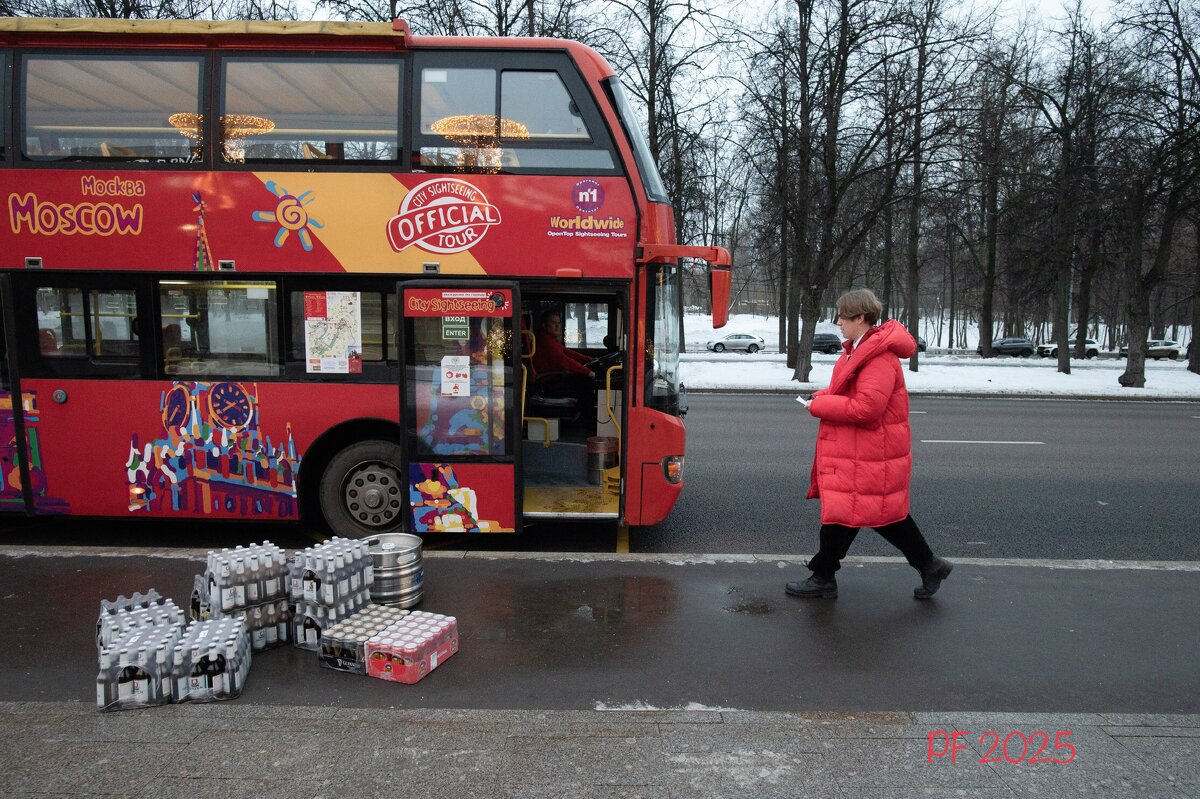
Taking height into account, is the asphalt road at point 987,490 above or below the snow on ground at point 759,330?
below

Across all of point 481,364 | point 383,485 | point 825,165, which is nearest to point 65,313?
point 383,485

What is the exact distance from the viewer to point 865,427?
4645 mm

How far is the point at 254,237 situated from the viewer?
581cm

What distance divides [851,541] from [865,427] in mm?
777

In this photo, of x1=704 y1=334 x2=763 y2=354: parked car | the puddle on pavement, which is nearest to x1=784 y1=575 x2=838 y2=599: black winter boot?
the puddle on pavement

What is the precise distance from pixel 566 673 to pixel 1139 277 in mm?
26727

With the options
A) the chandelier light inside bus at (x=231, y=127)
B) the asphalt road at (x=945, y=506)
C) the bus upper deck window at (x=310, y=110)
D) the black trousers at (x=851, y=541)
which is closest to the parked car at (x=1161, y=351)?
the asphalt road at (x=945, y=506)

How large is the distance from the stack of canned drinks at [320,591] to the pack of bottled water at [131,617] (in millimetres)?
570

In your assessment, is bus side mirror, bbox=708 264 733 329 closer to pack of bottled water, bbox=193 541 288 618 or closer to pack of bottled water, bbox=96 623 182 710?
pack of bottled water, bbox=193 541 288 618

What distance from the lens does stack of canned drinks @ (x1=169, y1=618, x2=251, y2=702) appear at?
11.8 ft

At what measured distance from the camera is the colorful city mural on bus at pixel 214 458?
5969 millimetres

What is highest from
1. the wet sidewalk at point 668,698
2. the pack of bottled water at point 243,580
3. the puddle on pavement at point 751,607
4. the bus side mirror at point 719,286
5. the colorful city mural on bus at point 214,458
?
the bus side mirror at point 719,286

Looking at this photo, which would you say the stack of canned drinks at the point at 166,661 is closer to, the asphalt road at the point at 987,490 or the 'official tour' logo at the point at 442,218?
the 'official tour' logo at the point at 442,218

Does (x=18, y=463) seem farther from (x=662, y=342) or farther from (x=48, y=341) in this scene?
(x=662, y=342)
